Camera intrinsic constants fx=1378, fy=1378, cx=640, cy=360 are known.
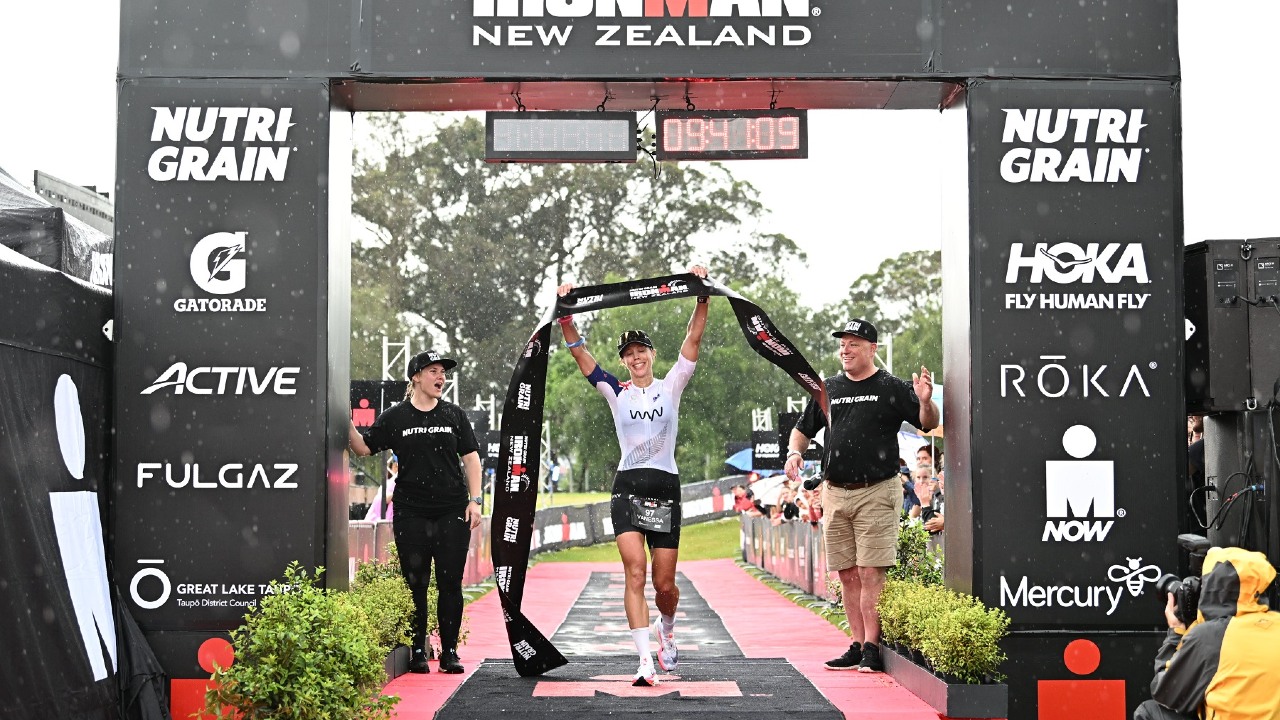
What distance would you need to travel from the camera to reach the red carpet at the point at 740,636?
7492mm

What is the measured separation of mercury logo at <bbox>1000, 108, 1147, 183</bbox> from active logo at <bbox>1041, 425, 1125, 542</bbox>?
1.47m

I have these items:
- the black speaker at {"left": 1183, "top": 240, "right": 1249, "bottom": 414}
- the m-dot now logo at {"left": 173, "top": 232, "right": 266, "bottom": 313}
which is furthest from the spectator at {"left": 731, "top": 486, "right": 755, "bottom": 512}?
the m-dot now logo at {"left": 173, "top": 232, "right": 266, "bottom": 313}

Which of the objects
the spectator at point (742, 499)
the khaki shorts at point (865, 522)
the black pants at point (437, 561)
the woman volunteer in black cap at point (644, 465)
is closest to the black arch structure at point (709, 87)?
the khaki shorts at point (865, 522)

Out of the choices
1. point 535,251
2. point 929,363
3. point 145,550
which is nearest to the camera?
point 145,550

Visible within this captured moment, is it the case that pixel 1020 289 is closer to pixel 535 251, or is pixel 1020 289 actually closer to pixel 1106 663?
pixel 1106 663

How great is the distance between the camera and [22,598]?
6.22 meters

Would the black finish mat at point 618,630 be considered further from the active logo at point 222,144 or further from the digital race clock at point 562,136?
the active logo at point 222,144

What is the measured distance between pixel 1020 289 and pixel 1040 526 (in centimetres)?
136

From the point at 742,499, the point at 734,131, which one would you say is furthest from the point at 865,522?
the point at 742,499

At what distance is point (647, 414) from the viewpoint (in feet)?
26.6

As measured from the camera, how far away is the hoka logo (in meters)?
8.09

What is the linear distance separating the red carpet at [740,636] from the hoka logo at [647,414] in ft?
6.01

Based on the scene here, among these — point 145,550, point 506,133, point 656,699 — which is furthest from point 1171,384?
point 145,550

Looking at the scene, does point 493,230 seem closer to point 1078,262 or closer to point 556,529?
point 556,529
